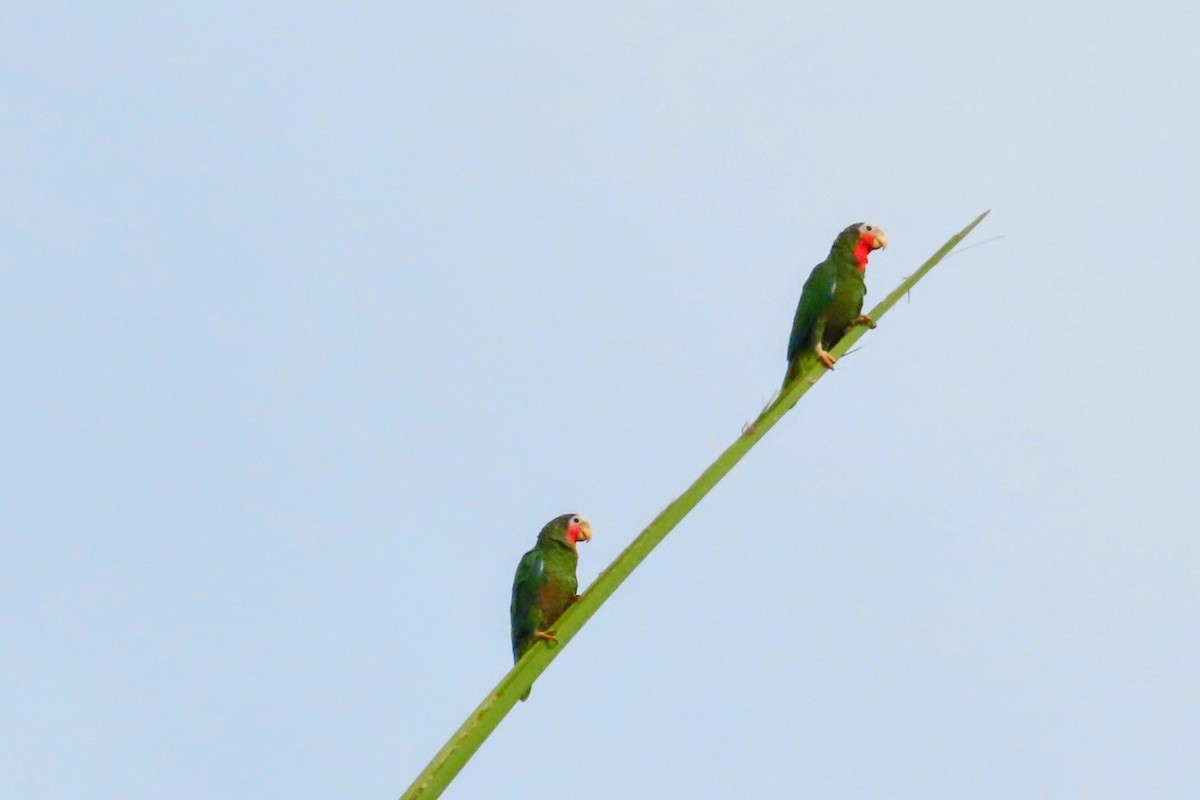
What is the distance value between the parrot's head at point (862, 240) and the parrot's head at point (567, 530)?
2317 mm

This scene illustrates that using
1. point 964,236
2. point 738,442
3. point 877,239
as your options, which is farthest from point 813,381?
point 877,239

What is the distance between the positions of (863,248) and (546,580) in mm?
2590

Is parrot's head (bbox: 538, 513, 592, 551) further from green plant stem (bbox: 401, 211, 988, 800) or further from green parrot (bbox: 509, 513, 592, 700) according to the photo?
green plant stem (bbox: 401, 211, 988, 800)

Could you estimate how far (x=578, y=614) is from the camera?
8.06 ft

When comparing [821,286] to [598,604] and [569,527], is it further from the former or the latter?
[598,604]

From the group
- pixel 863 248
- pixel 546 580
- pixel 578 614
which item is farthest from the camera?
pixel 546 580

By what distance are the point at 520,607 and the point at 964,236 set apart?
5162 millimetres

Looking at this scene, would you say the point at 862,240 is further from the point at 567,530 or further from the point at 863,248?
the point at 567,530

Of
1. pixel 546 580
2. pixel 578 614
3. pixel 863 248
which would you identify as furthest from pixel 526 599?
pixel 578 614

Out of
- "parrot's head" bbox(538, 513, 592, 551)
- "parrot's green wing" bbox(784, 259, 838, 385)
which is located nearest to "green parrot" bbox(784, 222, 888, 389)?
"parrot's green wing" bbox(784, 259, 838, 385)

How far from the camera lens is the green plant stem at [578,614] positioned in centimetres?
204

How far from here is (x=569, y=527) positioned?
8.35 meters

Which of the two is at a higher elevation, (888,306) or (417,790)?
(888,306)

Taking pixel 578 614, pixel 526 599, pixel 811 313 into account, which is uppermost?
pixel 811 313
